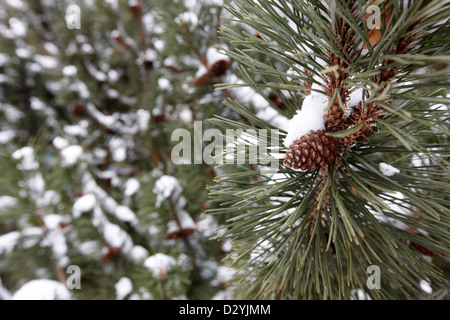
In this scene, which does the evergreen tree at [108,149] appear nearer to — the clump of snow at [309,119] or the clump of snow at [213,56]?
the clump of snow at [213,56]

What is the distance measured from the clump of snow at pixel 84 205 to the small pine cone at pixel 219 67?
629 millimetres

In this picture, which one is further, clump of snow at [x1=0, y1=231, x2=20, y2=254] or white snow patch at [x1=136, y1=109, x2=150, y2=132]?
white snow patch at [x1=136, y1=109, x2=150, y2=132]

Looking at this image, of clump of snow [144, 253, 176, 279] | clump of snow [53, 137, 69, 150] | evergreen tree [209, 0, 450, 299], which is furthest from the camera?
clump of snow [53, 137, 69, 150]

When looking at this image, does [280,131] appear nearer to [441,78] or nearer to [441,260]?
[441,78]

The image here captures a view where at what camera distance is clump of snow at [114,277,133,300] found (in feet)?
2.58

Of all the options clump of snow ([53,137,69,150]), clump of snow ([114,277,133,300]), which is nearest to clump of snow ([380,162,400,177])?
clump of snow ([114,277,133,300])

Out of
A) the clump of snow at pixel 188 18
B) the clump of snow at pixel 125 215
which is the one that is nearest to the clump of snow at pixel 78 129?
the clump of snow at pixel 125 215

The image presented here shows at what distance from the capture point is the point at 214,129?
679 millimetres

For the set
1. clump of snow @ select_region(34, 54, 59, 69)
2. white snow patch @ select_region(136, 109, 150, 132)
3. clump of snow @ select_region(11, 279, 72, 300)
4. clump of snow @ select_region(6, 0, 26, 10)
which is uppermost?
clump of snow @ select_region(6, 0, 26, 10)

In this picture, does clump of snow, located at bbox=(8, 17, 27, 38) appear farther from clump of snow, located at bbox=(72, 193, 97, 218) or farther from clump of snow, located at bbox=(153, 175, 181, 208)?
clump of snow, located at bbox=(153, 175, 181, 208)

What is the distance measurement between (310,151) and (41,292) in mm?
782

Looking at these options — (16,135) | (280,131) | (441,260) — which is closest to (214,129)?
(280,131)

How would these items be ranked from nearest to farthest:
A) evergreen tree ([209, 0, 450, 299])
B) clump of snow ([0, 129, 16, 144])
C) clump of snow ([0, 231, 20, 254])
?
evergreen tree ([209, 0, 450, 299]) → clump of snow ([0, 231, 20, 254]) → clump of snow ([0, 129, 16, 144])

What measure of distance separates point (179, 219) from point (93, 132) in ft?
2.39
